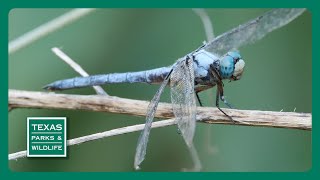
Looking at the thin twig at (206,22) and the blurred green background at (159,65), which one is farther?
the thin twig at (206,22)

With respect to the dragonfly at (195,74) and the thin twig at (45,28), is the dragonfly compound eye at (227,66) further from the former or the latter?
the thin twig at (45,28)

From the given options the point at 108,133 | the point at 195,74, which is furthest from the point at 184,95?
the point at 108,133

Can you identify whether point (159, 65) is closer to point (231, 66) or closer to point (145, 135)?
point (231, 66)

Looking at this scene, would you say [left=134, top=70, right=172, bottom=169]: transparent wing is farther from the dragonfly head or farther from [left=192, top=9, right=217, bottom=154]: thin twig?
[left=192, top=9, right=217, bottom=154]: thin twig

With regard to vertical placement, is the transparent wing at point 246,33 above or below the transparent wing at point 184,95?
above

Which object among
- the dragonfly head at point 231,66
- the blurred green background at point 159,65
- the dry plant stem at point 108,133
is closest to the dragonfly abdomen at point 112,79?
the blurred green background at point 159,65

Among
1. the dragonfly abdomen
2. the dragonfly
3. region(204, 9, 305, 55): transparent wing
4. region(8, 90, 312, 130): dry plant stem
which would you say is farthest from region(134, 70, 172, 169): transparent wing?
region(204, 9, 305, 55): transparent wing
